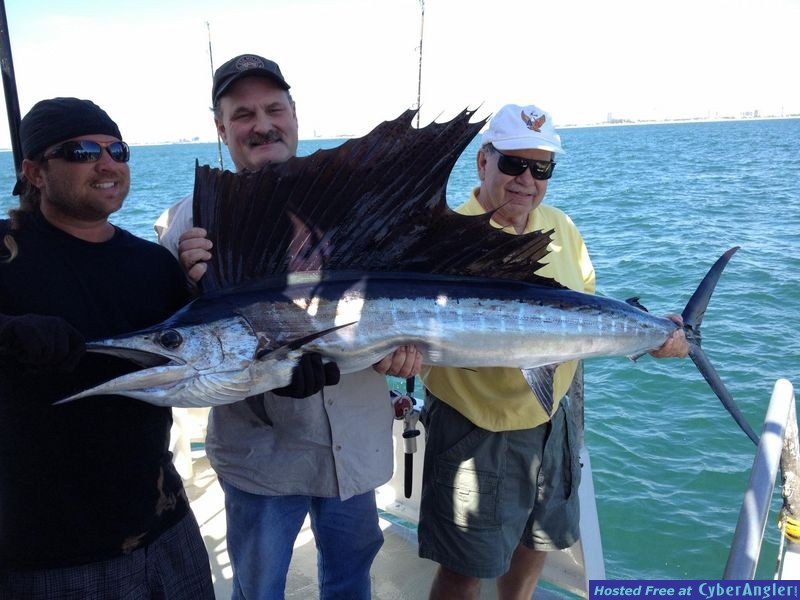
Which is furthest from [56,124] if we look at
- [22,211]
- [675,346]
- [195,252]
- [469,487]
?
[675,346]

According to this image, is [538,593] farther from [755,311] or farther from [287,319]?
[755,311]

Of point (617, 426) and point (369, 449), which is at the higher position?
point (369, 449)

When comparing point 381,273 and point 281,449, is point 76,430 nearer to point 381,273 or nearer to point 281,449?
point 281,449

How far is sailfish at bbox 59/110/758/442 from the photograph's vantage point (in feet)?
5.40

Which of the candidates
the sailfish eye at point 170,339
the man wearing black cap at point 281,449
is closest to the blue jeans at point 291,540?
the man wearing black cap at point 281,449

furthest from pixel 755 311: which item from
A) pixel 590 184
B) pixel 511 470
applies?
pixel 590 184

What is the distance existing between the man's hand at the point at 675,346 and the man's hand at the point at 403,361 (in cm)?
88

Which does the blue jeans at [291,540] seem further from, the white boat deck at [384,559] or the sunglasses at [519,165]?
the sunglasses at [519,165]

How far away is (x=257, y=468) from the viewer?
1746 millimetres

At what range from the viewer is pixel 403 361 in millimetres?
1710

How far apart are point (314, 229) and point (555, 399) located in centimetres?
95

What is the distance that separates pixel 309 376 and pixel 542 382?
745 mm

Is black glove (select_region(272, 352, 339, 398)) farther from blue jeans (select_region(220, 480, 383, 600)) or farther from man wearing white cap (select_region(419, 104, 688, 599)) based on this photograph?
man wearing white cap (select_region(419, 104, 688, 599))

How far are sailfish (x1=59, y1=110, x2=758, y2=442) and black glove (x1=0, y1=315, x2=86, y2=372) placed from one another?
1.15ft
